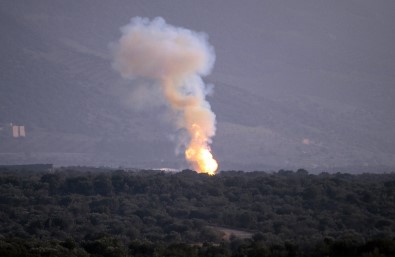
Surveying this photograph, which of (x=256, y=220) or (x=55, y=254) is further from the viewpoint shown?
(x=256, y=220)

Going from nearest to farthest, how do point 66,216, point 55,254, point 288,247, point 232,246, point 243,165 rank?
point 55,254, point 288,247, point 232,246, point 66,216, point 243,165

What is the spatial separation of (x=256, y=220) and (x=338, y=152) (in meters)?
143

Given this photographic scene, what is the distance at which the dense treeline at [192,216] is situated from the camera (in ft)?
126

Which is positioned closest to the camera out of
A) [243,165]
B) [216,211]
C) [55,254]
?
[55,254]

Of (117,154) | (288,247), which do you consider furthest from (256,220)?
(117,154)

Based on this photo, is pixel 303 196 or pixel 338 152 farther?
pixel 338 152

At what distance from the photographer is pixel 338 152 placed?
195m

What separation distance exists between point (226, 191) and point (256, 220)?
38.4 feet

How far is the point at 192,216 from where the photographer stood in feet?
188

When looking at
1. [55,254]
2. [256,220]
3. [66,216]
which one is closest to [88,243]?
[55,254]

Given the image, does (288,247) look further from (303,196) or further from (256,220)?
(303,196)

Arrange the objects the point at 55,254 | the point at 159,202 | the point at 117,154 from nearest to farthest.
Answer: the point at 55,254 < the point at 159,202 < the point at 117,154

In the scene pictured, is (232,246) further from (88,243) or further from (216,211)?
(216,211)

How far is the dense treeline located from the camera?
126ft
